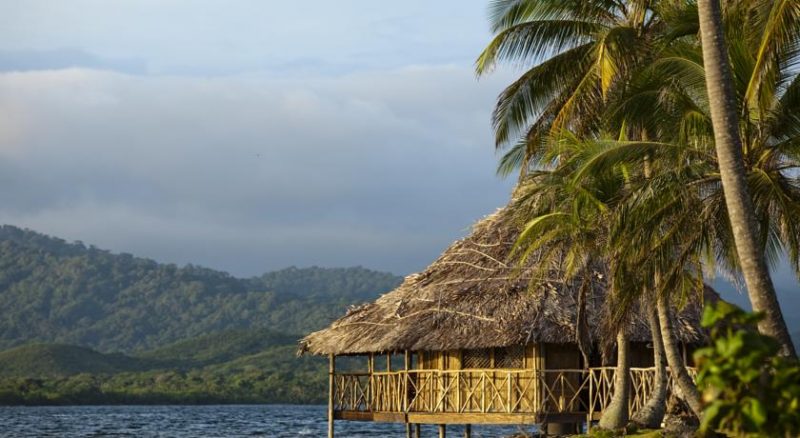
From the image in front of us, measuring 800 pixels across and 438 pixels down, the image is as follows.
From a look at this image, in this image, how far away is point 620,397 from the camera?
21516 mm

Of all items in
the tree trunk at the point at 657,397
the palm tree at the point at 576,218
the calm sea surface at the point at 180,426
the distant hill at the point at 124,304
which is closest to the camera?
the palm tree at the point at 576,218

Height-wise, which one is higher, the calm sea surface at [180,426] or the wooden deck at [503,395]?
the wooden deck at [503,395]

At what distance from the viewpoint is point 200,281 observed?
185125 millimetres

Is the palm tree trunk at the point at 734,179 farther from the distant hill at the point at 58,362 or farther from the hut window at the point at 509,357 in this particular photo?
the distant hill at the point at 58,362

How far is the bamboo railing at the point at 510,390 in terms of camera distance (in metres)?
23.5

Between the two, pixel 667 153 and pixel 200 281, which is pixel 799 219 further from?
pixel 200 281

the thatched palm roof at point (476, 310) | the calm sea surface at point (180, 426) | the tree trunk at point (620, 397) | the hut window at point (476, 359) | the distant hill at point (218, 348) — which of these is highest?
the distant hill at point (218, 348)

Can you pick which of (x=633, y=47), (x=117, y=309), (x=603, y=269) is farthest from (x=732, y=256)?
(x=117, y=309)

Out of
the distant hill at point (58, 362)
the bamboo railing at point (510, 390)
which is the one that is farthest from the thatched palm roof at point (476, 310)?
the distant hill at point (58, 362)

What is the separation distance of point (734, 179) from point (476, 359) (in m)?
12.8

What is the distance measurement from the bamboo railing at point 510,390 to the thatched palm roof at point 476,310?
87cm

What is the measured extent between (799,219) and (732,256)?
106cm

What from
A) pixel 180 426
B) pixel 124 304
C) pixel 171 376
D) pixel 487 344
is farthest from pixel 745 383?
pixel 124 304

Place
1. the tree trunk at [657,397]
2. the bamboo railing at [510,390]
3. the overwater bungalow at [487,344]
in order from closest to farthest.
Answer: the tree trunk at [657,397], the bamboo railing at [510,390], the overwater bungalow at [487,344]
